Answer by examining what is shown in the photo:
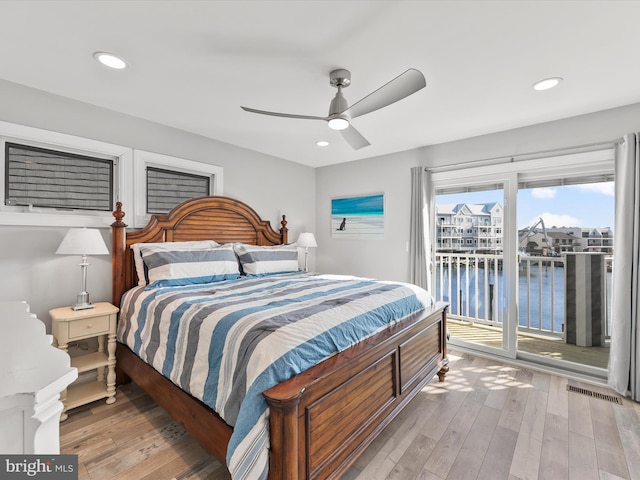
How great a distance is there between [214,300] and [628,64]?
129 inches

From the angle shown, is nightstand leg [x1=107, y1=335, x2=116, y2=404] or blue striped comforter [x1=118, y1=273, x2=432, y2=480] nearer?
blue striped comforter [x1=118, y1=273, x2=432, y2=480]

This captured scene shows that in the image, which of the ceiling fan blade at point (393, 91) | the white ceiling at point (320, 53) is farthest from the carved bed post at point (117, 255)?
the ceiling fan blade at point (393, 91)

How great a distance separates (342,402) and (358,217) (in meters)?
3.21

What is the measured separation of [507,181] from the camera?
3.32m

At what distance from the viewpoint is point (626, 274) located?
258 centimetres

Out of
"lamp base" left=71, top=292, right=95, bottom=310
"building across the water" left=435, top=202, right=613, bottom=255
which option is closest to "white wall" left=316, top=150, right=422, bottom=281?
"building across the water" left=435, top=202, right=613, bottom=255

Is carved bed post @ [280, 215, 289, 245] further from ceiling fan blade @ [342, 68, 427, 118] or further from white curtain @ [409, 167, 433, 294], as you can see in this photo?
ceiling fan blade @ [342, 68, 427, 118]

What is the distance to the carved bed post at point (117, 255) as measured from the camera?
2.75m

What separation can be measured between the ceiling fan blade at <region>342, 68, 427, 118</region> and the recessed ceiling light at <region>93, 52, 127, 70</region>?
1571mm

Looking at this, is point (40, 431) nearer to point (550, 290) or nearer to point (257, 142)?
point (257, 142)

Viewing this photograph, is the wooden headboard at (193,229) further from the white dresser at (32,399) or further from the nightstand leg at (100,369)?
the white dresser at (32,399)

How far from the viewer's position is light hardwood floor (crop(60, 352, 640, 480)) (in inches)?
68.6

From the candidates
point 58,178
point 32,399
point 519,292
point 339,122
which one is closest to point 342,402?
point 32,399

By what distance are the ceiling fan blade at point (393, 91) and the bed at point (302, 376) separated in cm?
133
